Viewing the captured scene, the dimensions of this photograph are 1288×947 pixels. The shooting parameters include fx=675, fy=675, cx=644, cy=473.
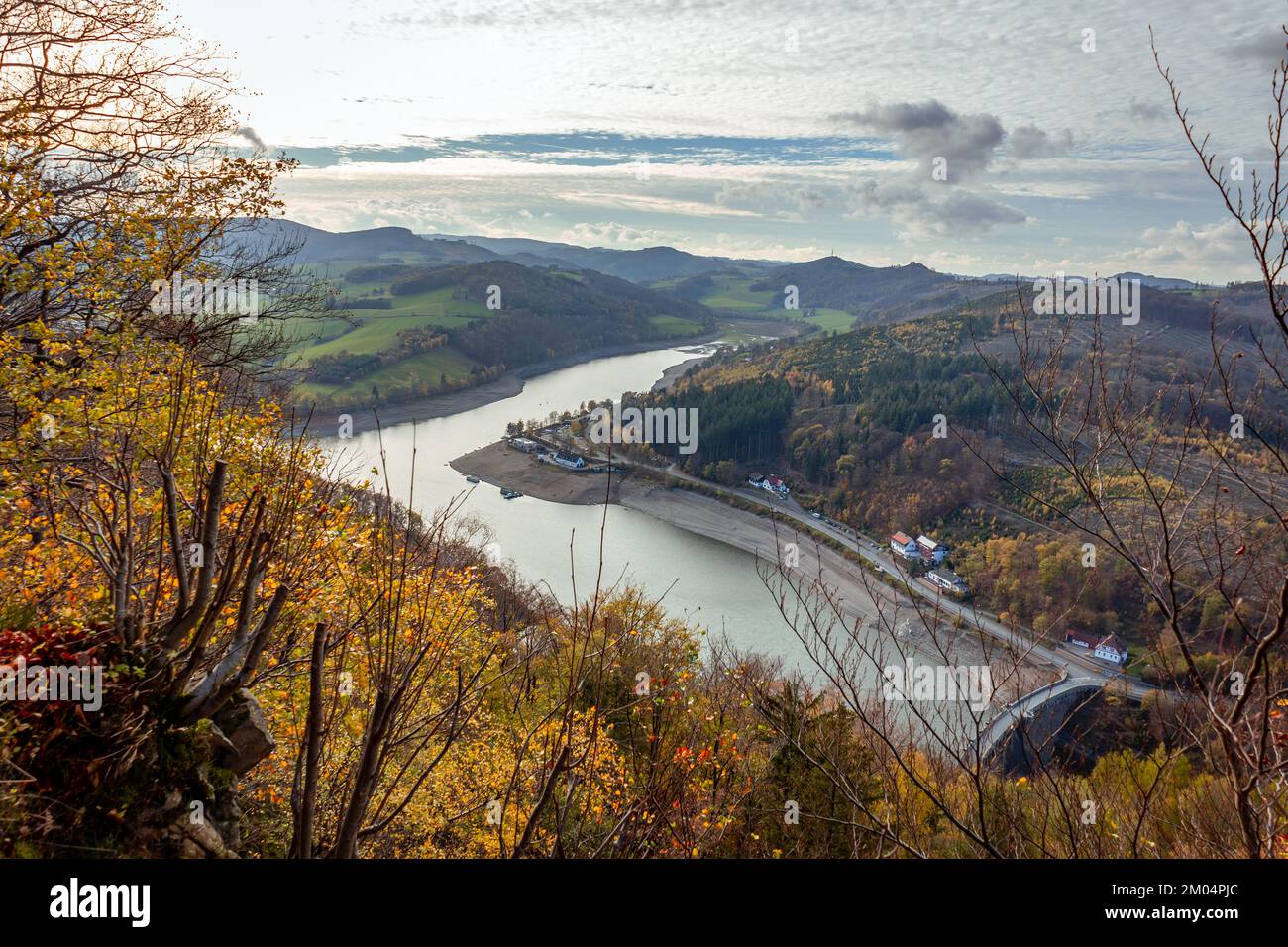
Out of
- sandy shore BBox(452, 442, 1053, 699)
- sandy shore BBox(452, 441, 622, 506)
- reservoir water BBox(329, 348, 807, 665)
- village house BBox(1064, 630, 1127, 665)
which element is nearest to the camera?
village house BBox(1064, 630, 1127, 665)

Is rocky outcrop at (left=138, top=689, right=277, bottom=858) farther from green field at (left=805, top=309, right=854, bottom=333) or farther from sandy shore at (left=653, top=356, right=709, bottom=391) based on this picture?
green field at (left=805, top=309, right=854, bottom=333)

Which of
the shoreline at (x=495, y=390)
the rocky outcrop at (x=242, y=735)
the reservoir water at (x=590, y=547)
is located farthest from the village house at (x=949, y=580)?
the rocky outcrop at (x=242, y=735)

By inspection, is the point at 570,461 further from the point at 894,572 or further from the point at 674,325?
the point at 674,325

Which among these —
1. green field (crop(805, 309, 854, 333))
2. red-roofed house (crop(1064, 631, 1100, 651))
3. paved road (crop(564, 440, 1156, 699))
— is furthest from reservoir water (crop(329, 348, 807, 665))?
green field (crop(805, 309, 854, 333))

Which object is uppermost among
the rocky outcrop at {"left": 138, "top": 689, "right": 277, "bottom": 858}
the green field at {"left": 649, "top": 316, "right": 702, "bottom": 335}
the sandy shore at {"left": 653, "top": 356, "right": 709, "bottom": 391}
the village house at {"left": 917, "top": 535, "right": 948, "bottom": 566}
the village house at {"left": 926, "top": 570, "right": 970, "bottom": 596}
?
the green field at {"left": 649, "top": 316, "right": 702, "bottom": 335}

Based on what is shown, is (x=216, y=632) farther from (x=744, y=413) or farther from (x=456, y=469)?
(x=744, y=413)

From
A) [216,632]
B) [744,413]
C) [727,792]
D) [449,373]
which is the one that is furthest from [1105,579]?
[449,373]

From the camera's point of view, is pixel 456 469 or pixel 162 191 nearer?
pixel 162 191

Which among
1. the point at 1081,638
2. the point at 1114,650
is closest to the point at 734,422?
the point at 1081,638
